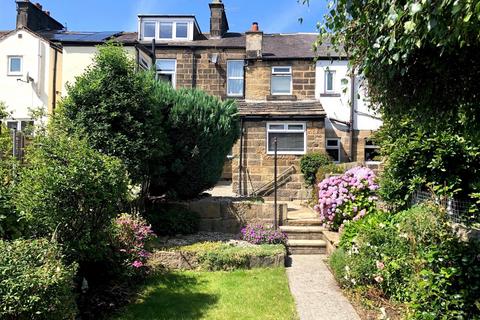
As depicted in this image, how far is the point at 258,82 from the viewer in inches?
734

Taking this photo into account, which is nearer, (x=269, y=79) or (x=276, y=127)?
(x=276, y=127)

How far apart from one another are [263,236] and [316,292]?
201 centimetres

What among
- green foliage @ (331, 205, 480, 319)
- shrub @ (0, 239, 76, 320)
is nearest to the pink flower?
green foliage @ (331, 205, 480, 319)

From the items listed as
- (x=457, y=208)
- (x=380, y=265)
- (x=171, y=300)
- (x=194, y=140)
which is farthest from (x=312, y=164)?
(x=171, y=300)

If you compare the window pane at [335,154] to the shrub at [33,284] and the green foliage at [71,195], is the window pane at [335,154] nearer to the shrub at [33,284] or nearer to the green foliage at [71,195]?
the green foliage at [71,195]

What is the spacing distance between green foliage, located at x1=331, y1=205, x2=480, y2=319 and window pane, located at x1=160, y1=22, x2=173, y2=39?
1728cm

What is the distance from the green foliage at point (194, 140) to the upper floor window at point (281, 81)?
32.0ft

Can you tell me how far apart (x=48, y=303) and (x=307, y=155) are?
43.5 feet

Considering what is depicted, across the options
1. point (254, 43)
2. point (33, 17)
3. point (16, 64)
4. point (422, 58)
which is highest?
point (33, 17)

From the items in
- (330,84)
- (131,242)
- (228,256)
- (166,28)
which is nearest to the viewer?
(131,242)

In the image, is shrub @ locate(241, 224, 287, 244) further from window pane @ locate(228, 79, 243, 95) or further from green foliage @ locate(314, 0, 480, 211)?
window pane @ locate(228, 79, 243, 95)

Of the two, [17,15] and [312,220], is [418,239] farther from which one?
[17,15]

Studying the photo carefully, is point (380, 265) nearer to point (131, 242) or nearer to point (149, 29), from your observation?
point (131, 242)

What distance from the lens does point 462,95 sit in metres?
3.43
